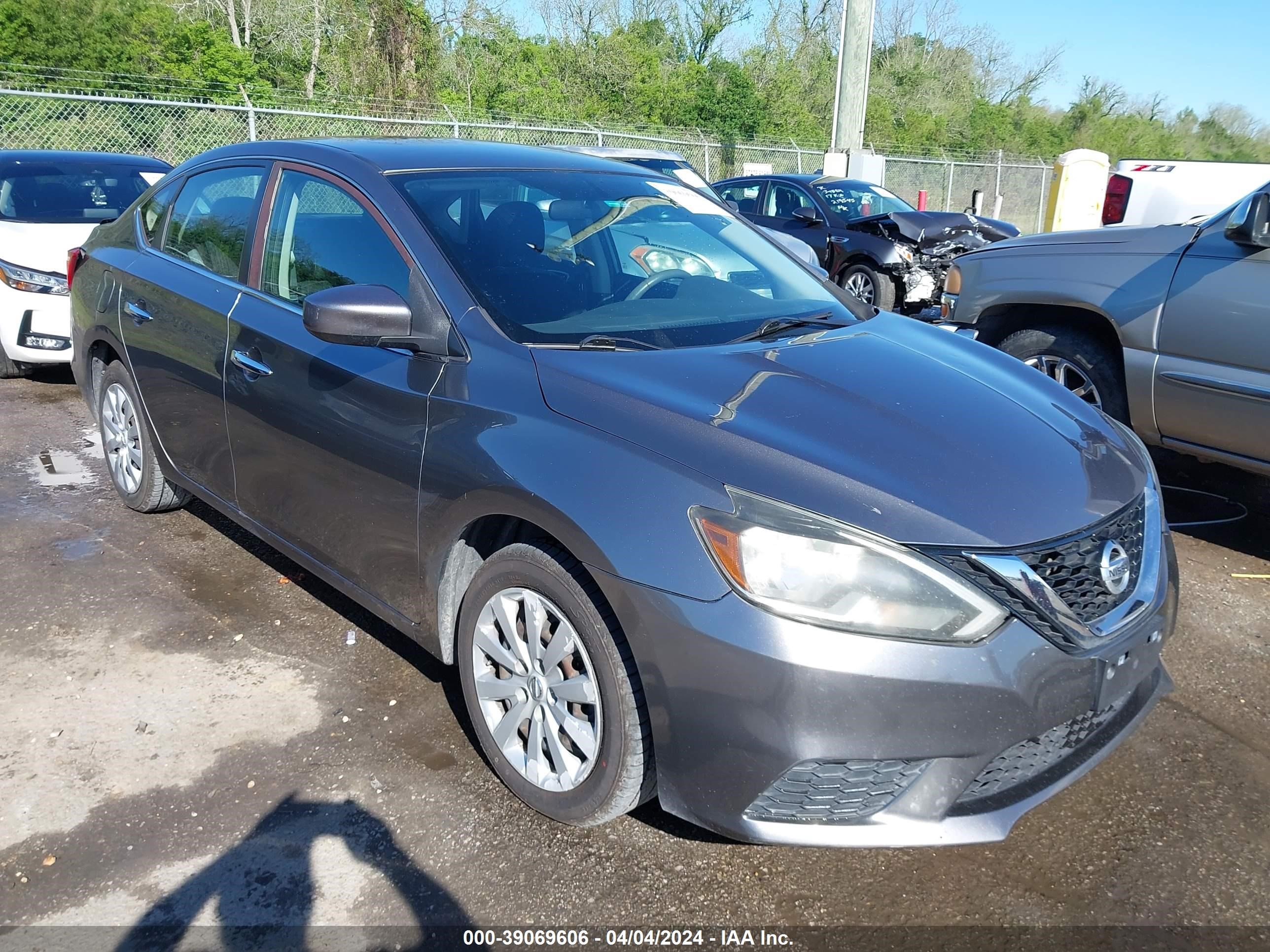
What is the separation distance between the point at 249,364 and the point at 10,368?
5171 mm

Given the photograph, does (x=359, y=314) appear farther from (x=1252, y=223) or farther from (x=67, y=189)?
(x=67, y=189)

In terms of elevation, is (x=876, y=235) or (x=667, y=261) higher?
(x=667, y=261)

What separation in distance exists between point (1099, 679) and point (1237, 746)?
1.19 meters

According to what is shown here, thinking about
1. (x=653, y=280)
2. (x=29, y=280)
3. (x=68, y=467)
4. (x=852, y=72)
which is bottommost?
(x=68, y=467)

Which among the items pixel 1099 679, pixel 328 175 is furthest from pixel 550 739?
pixel 328 175

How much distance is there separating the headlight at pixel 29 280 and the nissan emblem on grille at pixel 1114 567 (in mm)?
6791

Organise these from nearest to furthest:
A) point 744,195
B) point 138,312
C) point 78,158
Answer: point 138,312 < point 78,158 < point 744,195

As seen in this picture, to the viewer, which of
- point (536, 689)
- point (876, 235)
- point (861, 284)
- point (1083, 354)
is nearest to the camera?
point (536, 689)

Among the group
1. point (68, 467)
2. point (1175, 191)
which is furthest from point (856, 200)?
point (68, 467)

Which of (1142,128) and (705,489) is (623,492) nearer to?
(705,489)

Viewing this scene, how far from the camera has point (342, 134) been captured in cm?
1719

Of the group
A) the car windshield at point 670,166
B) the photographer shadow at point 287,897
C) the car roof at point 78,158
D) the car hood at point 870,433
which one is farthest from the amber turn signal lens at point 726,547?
the car roof at point 78,158

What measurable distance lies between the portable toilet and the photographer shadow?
15.3 meters

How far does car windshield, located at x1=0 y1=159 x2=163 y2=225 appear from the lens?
7273 mm
